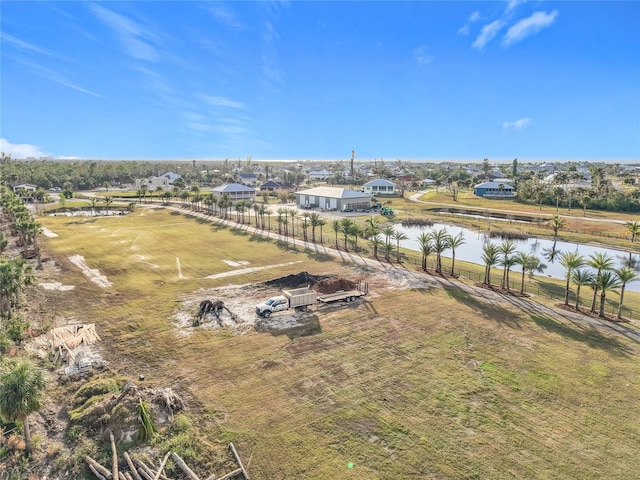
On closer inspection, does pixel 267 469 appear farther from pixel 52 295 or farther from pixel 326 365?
pixel 52 295

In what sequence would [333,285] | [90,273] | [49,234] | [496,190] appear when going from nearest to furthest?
[333,285], [90,273], [49,234], [496,190]

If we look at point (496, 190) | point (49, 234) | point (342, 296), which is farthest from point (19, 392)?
point (496, 190)

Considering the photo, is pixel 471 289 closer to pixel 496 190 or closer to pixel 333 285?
pixel 333 285

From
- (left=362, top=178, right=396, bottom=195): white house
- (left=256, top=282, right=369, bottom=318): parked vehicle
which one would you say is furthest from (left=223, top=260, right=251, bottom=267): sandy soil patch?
(left=362, top=178, right=396, bottom=195): white house

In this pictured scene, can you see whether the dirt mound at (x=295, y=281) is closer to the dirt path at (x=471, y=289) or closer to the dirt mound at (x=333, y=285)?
the dirt mound at (x=333, y=285)

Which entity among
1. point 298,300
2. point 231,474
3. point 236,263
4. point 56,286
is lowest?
point 231,474

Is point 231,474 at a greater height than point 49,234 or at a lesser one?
lesser

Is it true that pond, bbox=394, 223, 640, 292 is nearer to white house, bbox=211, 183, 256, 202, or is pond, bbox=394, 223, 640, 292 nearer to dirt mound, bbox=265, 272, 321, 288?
dirt mound, bbox=265, 272, 321, 288

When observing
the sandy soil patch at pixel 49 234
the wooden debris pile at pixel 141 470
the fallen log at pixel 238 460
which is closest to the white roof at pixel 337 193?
the sandy soil patch at pixel 49 234

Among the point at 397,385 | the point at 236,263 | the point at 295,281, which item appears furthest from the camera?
the point at 236,263
